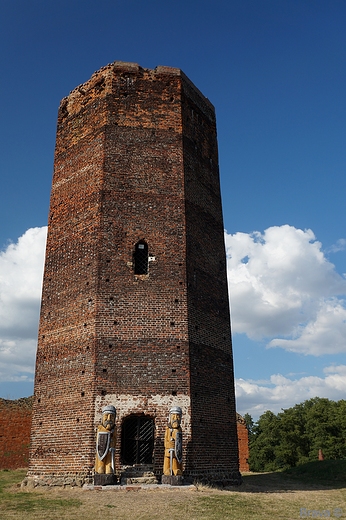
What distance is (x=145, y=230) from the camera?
45.5ft

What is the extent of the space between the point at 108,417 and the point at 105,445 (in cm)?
62

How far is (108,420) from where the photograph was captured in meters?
10.9

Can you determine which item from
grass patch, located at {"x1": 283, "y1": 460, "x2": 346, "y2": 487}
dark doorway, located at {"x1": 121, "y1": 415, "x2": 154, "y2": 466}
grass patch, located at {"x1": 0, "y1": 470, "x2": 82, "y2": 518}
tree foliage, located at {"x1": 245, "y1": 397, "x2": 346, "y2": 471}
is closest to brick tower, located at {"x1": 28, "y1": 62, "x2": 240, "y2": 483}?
dark doorway, located at {"x1": 121, "y1": 415, "x2": 154, "y2": 466}

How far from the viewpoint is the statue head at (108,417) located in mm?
10852

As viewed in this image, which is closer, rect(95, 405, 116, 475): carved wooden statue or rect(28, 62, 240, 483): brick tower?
rect(95, 405, 116, 475): carved wooden statue

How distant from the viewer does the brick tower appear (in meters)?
12.0

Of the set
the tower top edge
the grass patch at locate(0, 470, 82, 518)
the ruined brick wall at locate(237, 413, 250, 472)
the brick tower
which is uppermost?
the tower top edge

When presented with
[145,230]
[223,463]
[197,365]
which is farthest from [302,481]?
[145,230]

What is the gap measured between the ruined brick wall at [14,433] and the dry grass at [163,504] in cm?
686

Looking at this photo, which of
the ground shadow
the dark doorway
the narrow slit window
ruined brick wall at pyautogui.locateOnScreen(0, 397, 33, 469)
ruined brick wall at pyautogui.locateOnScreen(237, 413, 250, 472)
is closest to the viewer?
the dark doorway

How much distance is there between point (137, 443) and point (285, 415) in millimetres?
38140

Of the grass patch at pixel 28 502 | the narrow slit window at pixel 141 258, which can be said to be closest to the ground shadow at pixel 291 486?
the grass patch at pixel 28 502

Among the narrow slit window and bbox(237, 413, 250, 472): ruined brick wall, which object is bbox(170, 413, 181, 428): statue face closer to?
the narrow slit window

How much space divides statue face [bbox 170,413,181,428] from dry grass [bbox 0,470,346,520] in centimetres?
147
